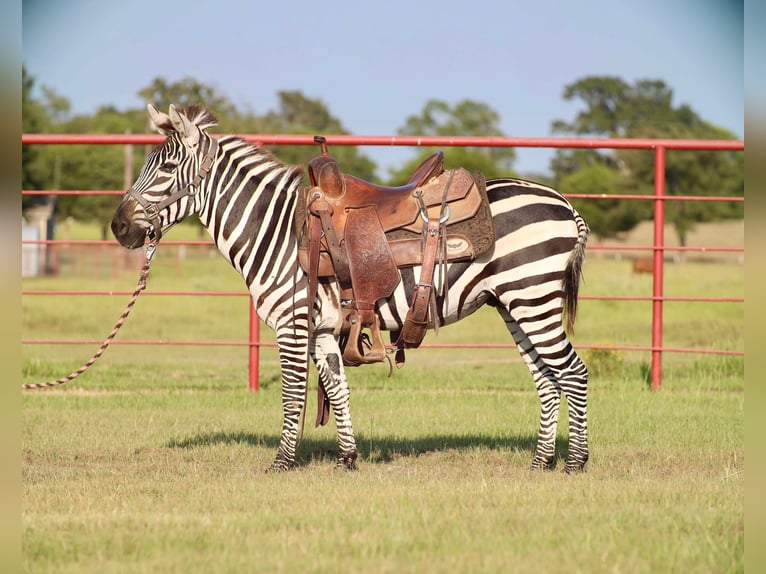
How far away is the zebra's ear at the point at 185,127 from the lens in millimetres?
5918

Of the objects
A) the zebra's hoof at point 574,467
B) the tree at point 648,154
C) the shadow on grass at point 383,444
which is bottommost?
the shadow on grass at point 383,444

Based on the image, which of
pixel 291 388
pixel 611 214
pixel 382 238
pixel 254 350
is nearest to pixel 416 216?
A: pixel 382 238

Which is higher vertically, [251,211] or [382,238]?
[251,211]

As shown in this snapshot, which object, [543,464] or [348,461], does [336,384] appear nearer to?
[348,461]

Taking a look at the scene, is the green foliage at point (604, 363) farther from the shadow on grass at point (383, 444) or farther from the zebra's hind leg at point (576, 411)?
the zebra's hind leg at point (576, 411)

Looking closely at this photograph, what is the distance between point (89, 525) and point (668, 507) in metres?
2.82

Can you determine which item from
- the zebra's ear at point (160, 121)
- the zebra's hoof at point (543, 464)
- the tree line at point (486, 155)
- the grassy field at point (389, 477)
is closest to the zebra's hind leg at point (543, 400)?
the zebra's hoof at point (543, 464)

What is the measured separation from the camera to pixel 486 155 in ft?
238

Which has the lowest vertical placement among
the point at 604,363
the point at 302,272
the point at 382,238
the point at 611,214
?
the point at 604,363

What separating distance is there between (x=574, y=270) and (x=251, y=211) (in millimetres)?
2101

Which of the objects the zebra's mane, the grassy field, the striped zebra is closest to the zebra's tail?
the striped zebra

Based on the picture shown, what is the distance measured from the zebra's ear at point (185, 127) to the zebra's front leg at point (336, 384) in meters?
1.48

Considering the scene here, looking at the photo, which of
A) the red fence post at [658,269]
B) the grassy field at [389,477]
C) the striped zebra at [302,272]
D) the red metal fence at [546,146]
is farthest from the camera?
the red fence post at [658,269]
